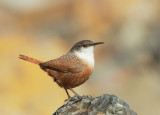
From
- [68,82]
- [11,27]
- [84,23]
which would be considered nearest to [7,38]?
[11,27]

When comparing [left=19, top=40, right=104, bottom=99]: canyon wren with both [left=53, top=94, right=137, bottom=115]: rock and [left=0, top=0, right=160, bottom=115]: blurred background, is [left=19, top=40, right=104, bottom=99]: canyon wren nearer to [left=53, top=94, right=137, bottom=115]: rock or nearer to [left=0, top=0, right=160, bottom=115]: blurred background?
[left=53, top=94, right=137, bottom=115]: rock

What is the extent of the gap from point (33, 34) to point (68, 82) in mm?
15526

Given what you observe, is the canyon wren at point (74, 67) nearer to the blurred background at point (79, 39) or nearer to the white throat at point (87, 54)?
the white throat at point (87, 54)

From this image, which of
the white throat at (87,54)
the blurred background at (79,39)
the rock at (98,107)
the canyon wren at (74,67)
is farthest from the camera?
the blurred background at (79,39)

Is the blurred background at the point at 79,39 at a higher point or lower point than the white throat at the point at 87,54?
higher

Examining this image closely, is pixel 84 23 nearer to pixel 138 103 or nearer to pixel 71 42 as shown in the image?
pixel 71 42

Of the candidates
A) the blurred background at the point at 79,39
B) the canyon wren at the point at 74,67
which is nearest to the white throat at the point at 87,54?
the canyon wren at the point at 74,67

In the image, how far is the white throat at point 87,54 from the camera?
754 centimetres

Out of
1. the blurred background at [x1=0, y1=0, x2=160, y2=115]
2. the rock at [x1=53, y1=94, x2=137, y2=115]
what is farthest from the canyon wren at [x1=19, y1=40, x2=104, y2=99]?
the blurred background at [x1=0, y1=0, x2=160, y2=115]

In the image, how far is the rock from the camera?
238 inches

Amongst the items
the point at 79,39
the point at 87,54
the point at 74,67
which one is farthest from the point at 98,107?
the point at 79,39

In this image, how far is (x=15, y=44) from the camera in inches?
726

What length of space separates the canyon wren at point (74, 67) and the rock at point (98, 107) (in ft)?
2.39

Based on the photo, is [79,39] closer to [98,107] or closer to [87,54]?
[87,54]
